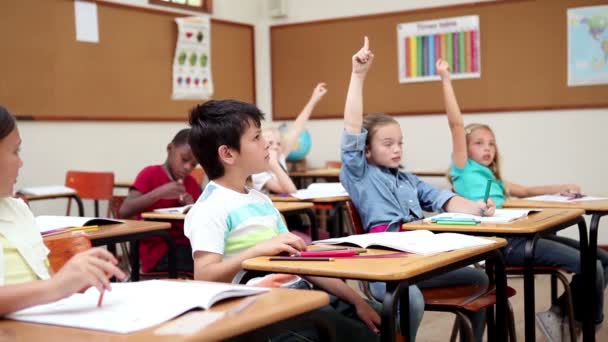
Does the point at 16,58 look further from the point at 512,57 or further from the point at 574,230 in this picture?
the point at 574,230

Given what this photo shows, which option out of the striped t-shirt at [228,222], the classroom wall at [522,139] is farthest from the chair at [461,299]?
the classroom wall at [522,139]

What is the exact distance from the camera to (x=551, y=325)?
2.88 meters

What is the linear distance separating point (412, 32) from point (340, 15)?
29.9 inches

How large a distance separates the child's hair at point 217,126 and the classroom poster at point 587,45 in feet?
14.1

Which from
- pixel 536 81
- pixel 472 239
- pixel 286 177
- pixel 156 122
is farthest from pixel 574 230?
pixel 472 239

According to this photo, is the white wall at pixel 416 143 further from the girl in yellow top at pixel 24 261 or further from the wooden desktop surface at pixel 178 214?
the girl in yellow top at pixel 24 261

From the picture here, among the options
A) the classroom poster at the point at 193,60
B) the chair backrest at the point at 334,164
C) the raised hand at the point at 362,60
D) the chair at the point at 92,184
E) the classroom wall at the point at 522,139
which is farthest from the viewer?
the chair backrest at the point at 334,164

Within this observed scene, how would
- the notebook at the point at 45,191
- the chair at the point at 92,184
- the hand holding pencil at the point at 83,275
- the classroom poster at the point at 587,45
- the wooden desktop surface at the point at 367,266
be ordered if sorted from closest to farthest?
1. the hand holding pencil at the point at 83,275
2. the wooden desktop surface at the point at 367,266
3. the notebook at the point at 45,191
4. the chair at the point at 92,184
5. the classroom poster at the point at 587,45

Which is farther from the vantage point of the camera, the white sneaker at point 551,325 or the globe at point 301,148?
the globe at point 301,148

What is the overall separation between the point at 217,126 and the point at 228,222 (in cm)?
29

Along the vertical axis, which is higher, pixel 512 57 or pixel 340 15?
pixel 340 15

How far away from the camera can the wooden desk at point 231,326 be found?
3.28 ft

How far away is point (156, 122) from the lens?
242 inches

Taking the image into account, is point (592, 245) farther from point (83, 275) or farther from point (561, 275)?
point (83, 275)
